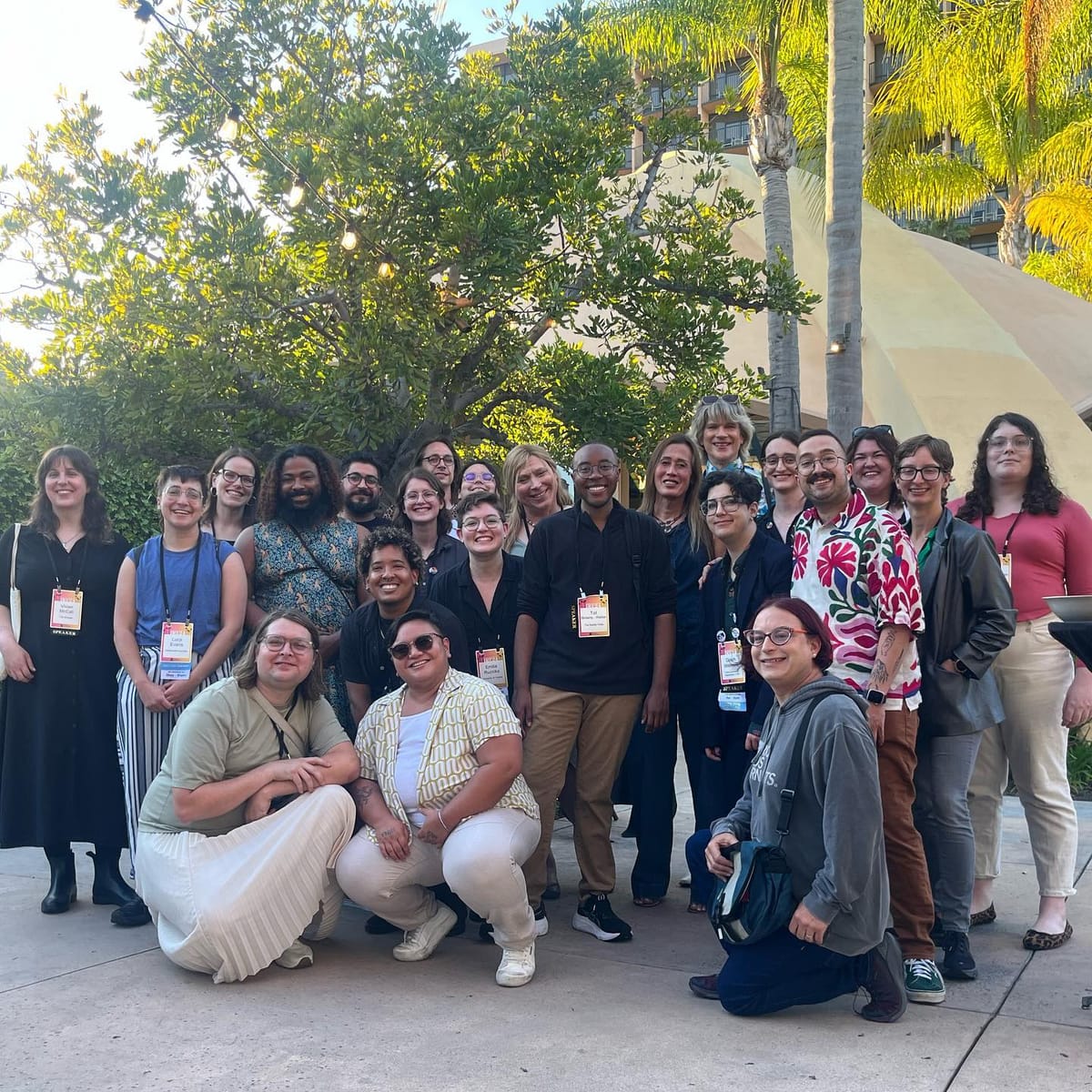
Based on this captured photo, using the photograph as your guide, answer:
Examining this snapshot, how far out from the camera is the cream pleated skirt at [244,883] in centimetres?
401

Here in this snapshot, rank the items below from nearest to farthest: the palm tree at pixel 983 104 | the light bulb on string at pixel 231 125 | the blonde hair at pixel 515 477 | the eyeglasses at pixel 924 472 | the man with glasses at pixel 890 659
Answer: the man with glasses at pixel 890 659
the eyeglasses at pixel 924 472
the blonde hair at pixel 515 477
the light bulb on string at pixel 231 125
the palm tree at pixel 983 104

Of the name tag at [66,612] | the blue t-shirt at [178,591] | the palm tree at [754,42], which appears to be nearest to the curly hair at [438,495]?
the blue t-shirt at [178,591]

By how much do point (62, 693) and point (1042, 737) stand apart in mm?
4057

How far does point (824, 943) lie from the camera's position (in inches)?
139

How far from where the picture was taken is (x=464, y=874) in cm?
400

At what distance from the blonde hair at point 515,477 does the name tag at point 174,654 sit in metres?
1.55

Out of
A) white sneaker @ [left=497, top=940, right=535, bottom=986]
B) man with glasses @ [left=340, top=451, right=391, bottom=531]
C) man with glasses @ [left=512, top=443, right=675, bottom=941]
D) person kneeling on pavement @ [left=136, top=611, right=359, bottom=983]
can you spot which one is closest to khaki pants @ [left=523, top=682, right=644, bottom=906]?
man with glasses @ [left=512, top=443, right=675, bottom=941]

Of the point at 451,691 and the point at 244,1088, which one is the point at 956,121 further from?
the point at 244,1088

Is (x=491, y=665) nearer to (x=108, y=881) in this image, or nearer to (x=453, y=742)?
(x=453, y=742)

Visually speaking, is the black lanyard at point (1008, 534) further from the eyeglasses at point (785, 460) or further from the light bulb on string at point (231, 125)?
the light bulb on string at point (231, 125)

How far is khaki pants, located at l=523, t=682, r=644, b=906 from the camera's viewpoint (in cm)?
467

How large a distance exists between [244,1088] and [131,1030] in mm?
658

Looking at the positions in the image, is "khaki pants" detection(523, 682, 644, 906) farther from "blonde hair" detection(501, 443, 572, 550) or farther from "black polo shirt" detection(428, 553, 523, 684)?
"blonde hair" detection(501, 443, 572, 550)

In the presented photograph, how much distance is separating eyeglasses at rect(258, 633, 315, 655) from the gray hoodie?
1.78m
